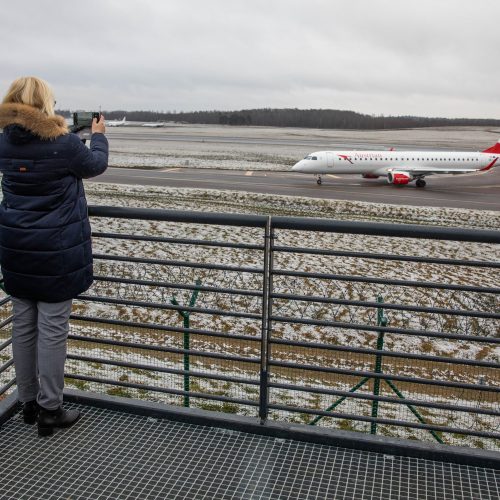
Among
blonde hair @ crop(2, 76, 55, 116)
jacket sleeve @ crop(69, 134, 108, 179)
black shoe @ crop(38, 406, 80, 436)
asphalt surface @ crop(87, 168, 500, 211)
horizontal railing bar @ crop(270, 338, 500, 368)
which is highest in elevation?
blonde hair @ crop(2, 76, 55, 116)

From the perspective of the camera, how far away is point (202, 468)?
3430 mm

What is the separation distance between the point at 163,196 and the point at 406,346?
20.3 meters

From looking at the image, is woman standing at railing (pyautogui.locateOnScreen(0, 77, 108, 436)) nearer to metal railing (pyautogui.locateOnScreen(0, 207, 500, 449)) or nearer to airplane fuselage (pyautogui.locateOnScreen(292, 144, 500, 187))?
metal railing (pyautogui.locateOnScreen(0, 207, 500, 449))

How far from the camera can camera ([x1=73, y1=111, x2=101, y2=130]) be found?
143 inches

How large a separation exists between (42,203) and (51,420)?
141 cm

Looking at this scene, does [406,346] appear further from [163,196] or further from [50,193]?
[163,196]

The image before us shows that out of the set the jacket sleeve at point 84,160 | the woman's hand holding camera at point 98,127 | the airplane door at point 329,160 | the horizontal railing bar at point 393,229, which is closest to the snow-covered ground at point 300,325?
the horizontal railing bar at point 393,229

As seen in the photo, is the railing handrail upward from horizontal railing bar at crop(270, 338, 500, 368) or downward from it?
upward

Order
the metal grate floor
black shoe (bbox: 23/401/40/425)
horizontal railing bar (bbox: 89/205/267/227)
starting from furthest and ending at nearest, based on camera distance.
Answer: black shoe (bbox: 23/401/40/425) → horizontal railing bar (bbox: 89/205/267/227) → the metal grate floor

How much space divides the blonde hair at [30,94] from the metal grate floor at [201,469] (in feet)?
6.58

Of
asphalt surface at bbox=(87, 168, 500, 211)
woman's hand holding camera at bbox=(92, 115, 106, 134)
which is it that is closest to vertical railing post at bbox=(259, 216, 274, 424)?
woman's hand holding camera at bbox=(92, 115, 106, 134)

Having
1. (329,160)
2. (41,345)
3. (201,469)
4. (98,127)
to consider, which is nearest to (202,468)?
(201,469)

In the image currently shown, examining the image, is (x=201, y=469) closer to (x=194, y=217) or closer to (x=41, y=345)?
(x=41, y=345)

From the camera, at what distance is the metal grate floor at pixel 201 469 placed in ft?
10.5
